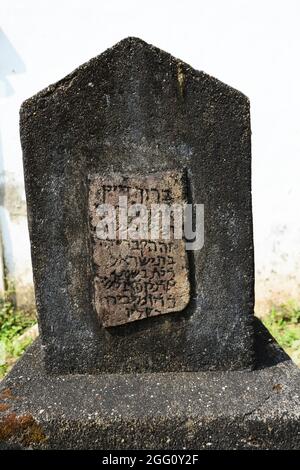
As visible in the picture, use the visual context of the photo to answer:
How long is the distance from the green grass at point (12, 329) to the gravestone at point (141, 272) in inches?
65.6

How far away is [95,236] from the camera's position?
1.64 metres

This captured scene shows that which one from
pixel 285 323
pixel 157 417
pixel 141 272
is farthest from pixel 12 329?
pixel 157 417

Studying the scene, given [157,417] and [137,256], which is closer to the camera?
[157,417]

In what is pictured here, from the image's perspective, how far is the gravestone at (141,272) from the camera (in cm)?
148

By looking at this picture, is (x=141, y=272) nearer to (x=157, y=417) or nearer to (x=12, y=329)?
(x=157, y=417)

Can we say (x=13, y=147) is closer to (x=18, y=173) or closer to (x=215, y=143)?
(x=18, y=173)

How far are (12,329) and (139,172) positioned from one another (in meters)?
2.57

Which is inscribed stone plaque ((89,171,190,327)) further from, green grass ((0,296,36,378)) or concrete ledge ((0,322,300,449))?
green grass ((0,296,36,378))

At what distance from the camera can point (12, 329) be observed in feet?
12.3

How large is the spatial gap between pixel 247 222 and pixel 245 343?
1.42 ft

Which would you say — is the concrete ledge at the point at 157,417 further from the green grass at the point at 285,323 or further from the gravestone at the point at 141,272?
the green grass at the point at 285,323

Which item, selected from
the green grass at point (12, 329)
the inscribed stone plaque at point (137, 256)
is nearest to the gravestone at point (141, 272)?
the inscribed stone plaque at point (137, 256)

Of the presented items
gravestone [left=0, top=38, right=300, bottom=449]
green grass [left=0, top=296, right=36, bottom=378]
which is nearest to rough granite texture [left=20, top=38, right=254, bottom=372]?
gravestone [left=0, top=38, right=300, bottom=449]
